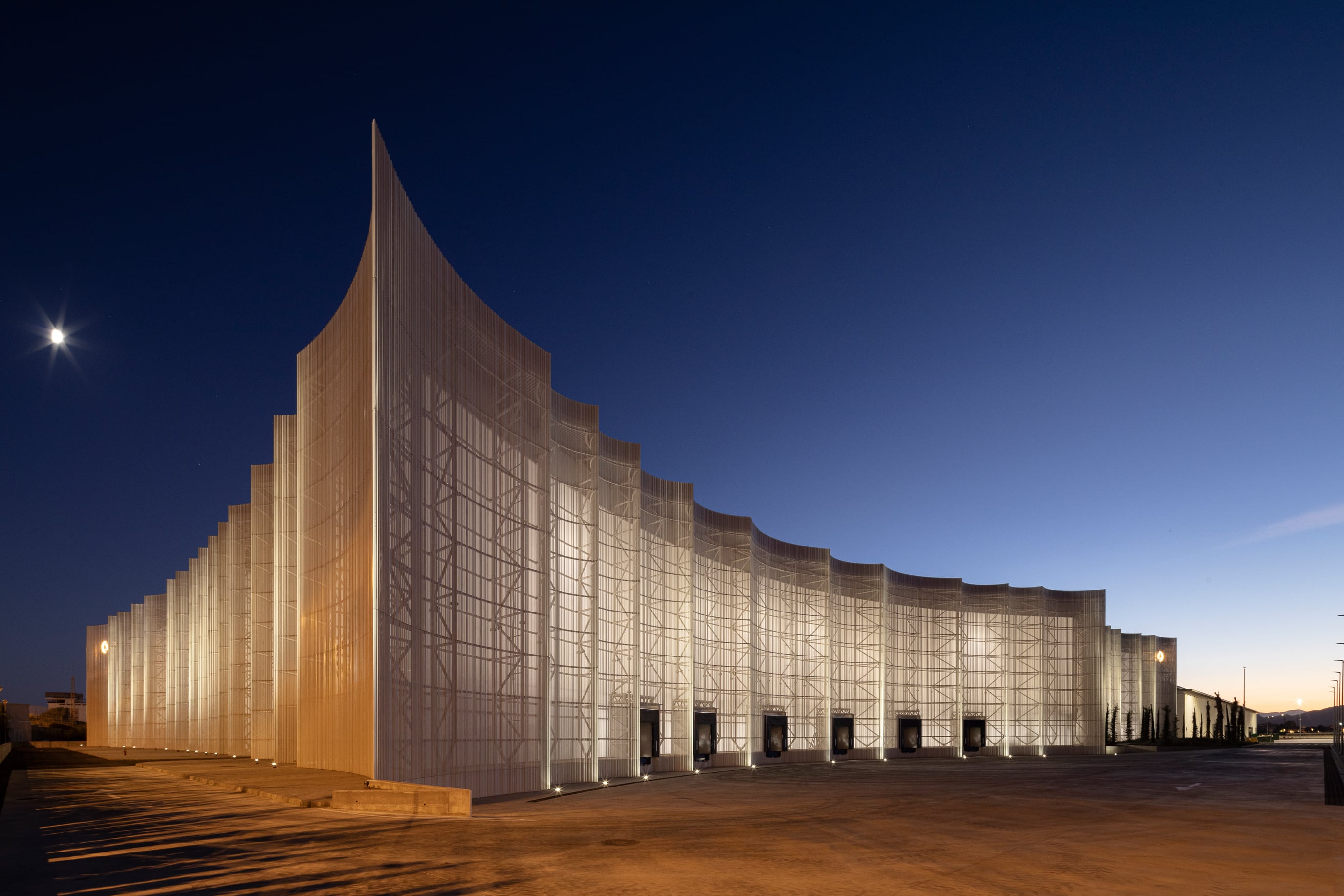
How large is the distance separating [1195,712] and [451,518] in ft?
418

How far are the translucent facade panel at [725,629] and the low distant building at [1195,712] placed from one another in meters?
77.5

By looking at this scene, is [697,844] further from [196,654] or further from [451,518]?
[196,654]

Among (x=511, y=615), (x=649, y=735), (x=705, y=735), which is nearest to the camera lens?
(x=511, y=615)

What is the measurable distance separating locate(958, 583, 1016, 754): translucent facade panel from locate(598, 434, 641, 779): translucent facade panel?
121 feet

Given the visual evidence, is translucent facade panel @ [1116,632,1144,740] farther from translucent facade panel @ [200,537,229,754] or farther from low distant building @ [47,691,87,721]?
low distant building @ [47,691,87,721]

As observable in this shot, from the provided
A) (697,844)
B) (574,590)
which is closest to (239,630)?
(574,590)

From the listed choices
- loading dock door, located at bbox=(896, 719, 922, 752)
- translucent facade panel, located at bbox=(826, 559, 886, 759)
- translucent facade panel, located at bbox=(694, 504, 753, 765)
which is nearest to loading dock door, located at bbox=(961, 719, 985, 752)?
loading dock door, located at bbox=(896, 719, 922, 752)

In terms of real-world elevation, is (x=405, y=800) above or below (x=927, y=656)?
above

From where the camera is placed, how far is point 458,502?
31.6 m

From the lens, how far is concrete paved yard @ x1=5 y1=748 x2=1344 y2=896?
15211 mm

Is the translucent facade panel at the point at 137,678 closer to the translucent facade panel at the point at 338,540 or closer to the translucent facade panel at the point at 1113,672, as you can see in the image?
the translucent facade panel at the point at 338,540

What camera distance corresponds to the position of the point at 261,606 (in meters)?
53.1

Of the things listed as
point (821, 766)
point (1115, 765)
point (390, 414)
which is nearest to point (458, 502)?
point (390, 414)

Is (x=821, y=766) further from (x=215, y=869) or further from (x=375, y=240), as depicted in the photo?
(x=215, y=869)
